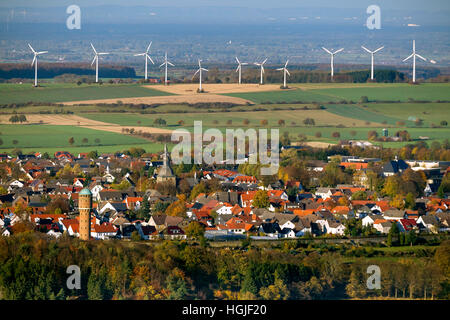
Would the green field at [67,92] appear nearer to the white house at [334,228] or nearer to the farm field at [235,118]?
the farm field at [235,118]

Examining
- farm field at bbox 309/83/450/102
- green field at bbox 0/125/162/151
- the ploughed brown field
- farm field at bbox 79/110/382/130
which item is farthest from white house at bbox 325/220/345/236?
farm field at bbox 309/83/450/102

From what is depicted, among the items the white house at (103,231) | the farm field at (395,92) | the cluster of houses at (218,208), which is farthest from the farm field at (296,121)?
the white house at (103,231)

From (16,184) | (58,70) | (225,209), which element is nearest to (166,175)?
(16,184)

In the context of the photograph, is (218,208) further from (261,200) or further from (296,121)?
(296,121)

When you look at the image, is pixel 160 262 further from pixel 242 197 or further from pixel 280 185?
pixel 280 185

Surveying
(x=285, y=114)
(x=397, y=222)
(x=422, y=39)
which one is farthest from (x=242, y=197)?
(x=422, y=39)
